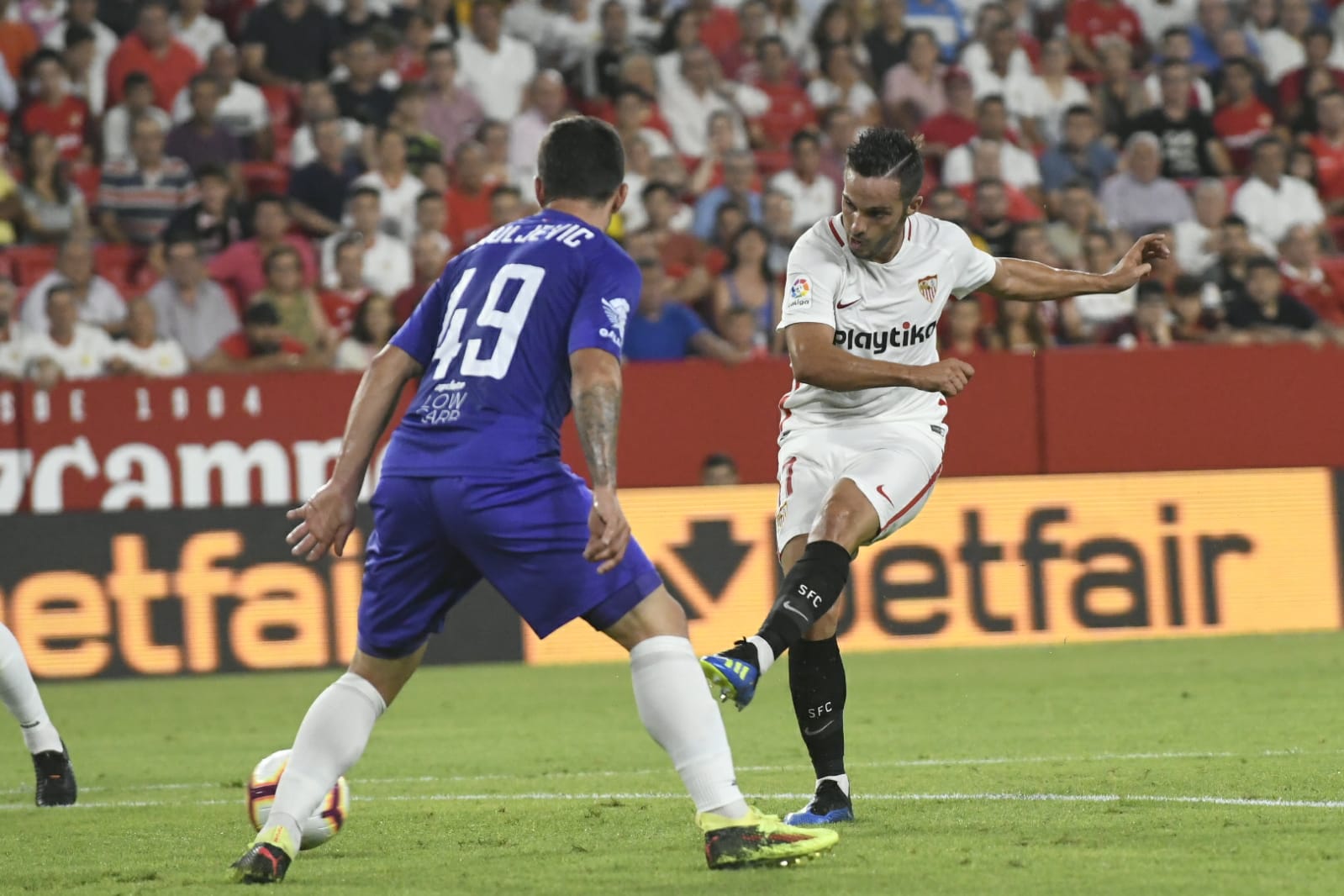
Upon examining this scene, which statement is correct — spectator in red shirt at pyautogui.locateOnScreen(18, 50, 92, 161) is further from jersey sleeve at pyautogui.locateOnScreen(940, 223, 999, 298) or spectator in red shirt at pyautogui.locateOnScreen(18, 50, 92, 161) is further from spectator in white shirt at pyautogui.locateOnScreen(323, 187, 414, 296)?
jersey sleeve at pyautogui.locateOnScreen(940, 223, 999, 298)

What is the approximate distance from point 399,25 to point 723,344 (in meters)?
5.03

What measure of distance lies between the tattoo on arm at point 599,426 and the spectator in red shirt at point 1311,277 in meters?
12.6

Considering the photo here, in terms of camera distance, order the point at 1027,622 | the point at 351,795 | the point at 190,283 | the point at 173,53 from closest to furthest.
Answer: the point at 351,795
the point at 1027,622
the point at 190,283
the point at 173,53

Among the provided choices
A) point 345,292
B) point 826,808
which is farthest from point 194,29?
point 826,808

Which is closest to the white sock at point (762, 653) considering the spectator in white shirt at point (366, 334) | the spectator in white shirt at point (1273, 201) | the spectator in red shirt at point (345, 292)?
the spectator in white shirt at point (366, 334)

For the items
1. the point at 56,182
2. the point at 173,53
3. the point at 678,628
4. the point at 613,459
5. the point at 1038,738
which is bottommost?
the point at 1038,738

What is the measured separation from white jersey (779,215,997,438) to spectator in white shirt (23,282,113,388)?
850cm

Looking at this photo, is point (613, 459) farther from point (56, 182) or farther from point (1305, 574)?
point (56, 182)

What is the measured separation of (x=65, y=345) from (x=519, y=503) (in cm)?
996

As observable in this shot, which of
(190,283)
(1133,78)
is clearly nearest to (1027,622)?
(190,283)

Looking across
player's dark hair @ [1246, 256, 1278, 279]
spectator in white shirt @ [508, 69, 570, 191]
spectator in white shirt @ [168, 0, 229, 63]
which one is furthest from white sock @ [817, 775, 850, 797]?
spectator in white shirt @ [168, 0, 229, 63]

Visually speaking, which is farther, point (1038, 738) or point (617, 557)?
point (1038, 738)

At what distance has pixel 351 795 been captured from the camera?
7676 mm

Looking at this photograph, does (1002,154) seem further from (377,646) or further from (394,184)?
(377,646)
